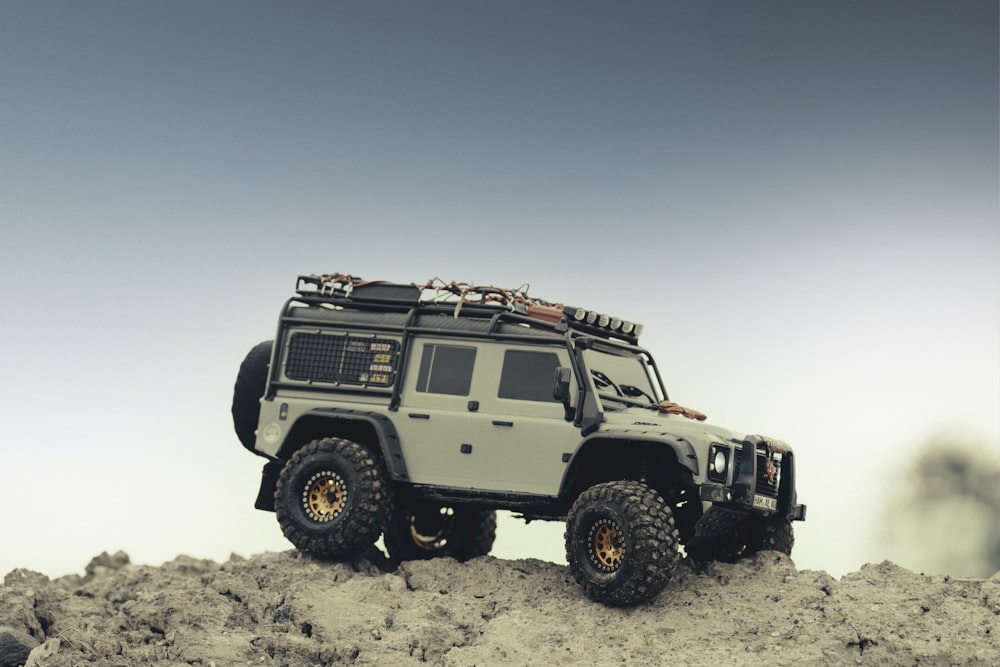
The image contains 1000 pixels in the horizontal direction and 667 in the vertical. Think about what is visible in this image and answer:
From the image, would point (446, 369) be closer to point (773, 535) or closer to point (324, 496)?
point (324, 496)

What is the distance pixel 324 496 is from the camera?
1603 centimetres

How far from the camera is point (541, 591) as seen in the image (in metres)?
15.1

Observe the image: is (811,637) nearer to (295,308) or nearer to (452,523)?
(452,523)

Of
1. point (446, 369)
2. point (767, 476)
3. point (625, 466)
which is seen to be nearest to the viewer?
point (625, 466)

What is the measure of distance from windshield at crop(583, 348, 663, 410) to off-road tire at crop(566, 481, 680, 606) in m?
1.25

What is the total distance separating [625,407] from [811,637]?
3.09 m

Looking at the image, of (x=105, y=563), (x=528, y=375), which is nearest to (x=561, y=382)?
(x=528, y=375)

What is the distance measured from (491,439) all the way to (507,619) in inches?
74.6

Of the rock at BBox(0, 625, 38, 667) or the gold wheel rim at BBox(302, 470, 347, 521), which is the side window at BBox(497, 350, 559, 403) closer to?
the gold wheel rim at BBox(302, 470, 347, 521)

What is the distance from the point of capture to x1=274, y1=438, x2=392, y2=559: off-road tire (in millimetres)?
15641

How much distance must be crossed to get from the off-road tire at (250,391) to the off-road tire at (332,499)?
39.3 inches

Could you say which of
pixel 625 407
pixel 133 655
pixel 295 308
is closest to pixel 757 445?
pixel 625 407

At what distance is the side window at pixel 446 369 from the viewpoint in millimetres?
15586

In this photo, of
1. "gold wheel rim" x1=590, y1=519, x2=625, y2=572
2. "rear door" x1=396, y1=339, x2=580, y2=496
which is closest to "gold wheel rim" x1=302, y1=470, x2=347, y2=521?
"rear door" x1=396, y1=339, x2=580, y2=496
